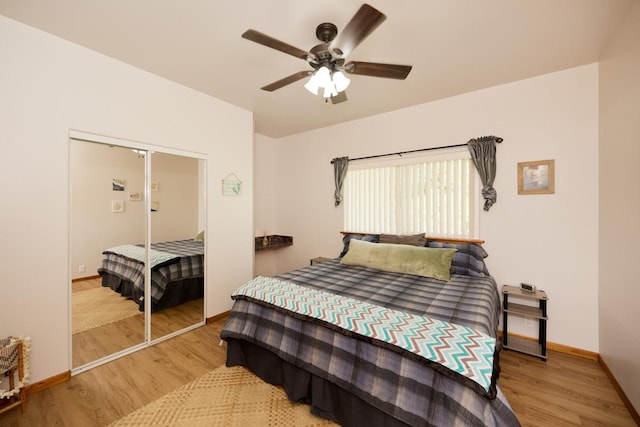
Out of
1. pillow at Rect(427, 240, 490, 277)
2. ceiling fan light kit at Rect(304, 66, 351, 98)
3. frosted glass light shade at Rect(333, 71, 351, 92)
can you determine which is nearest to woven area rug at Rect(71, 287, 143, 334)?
ceiling fan light kit at Rect(304, 66, 351, 98)

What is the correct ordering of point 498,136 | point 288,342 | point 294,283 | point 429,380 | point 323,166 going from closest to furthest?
point 429,380 < point 288,342 < point 294,283 < point 498,136 < point 323,166

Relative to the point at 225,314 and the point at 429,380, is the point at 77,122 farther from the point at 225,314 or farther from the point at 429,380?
the point at 429,380

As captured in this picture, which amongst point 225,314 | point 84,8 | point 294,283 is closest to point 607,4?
point 294,283

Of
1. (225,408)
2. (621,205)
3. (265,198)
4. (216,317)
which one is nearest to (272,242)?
(265,198)

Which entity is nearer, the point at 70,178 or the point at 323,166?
the point at 70,178

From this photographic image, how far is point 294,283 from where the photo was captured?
2312mm

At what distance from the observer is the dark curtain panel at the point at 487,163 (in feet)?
9.01

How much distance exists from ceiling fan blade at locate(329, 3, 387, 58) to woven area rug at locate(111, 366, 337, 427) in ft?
7.91

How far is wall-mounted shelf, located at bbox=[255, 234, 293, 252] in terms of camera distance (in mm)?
4102

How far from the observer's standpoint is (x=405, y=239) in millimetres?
3102

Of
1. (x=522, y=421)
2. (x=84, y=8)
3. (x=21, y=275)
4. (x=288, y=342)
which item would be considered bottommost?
(x=522, y=421)

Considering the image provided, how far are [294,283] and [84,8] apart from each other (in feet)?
8.31

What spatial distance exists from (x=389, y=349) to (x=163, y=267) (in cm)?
248

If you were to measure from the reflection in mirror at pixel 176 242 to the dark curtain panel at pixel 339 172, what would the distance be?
1907 mm
